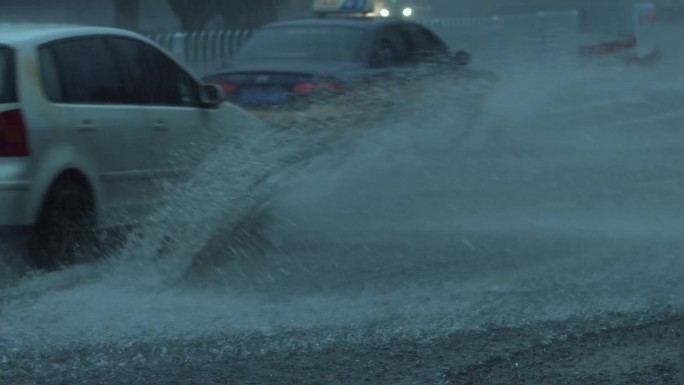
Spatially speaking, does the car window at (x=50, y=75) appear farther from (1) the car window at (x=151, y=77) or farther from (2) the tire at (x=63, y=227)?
(1) the car window at (x=151, y=77)

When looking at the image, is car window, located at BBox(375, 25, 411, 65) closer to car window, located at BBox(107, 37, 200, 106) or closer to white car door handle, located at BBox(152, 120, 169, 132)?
car window, located at BBox(107, 37, 200, 106)

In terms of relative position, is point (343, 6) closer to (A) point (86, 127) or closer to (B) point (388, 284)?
(A) point (86, 127)

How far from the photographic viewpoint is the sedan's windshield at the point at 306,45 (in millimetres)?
12141

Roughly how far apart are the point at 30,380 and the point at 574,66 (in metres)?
21.4

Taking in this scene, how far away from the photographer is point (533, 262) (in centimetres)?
748

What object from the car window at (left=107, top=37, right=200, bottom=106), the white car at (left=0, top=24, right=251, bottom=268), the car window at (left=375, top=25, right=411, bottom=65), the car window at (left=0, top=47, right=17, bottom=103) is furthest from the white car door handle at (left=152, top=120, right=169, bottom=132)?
the car window at (left=375, top=25, right=411, bottom=65)

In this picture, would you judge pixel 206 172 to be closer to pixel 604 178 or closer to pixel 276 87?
pixel 276 87

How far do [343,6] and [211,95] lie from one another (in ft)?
45.9

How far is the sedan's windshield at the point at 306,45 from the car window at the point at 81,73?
4153mm

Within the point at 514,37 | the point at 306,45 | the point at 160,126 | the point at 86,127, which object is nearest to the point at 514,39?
the point at 514,37

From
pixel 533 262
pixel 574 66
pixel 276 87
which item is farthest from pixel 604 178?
pixel 574 66

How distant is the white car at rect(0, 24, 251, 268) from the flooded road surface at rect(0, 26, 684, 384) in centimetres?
26

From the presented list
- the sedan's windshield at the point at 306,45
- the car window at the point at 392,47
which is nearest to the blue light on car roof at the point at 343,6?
the car window at the point at 392,47

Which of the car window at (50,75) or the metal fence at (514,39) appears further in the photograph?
the metal fence at (514,39)
